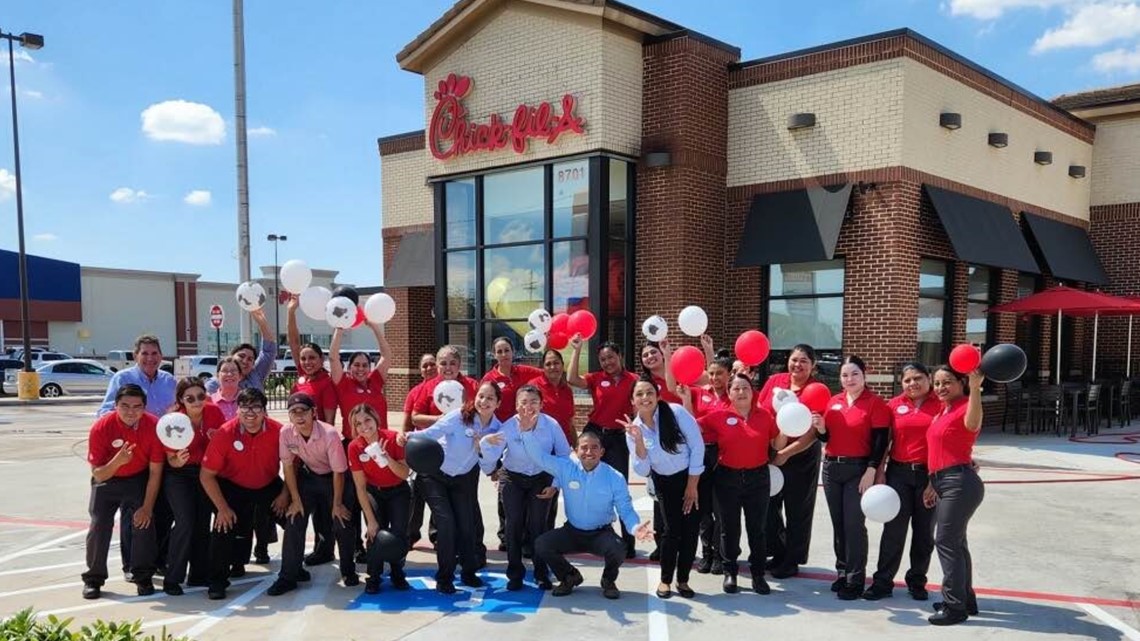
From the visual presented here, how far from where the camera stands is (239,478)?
208 inches

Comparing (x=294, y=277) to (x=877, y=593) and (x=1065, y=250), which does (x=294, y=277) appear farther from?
(x=1065, y=250)

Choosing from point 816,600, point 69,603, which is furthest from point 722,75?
point 69,603

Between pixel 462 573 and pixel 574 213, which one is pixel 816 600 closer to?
pixel 462 573

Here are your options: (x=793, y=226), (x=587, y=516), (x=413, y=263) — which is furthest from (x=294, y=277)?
(x=413, y=263)

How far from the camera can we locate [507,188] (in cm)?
1270

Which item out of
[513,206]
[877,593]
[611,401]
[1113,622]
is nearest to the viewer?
[1113,622]

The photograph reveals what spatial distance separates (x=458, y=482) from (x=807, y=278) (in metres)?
7.97

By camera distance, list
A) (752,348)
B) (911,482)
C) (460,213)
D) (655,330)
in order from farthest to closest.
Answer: (460,213), (655,330), (752,348), (911,482)

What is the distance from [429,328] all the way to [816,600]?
12.2 meters

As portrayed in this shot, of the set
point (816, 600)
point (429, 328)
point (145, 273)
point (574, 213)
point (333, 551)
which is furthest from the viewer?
point (145, 273)

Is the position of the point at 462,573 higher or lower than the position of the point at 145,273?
lower

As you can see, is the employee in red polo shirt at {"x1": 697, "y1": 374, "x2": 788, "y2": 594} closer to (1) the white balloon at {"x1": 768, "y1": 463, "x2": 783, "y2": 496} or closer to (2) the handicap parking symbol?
(1) the white balloon at {"x1": 768, "y1": 463, "x2": 783, "y2": 496}

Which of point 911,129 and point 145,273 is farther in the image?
point 145,273

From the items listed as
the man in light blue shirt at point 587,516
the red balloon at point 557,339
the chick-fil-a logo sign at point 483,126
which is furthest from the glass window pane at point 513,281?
the man in light blue shirt at point 587,516
